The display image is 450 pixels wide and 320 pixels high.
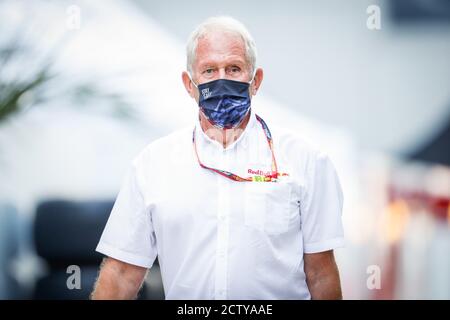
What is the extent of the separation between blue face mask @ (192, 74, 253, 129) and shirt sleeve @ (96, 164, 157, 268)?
29 centimetres

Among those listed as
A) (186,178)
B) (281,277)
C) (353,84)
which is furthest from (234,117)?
(353,84)

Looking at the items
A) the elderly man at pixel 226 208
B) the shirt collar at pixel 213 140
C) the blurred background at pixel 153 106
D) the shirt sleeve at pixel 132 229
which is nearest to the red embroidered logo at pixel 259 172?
the elderly man at pixel 226 208

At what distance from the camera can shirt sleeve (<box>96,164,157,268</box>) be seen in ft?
6.59

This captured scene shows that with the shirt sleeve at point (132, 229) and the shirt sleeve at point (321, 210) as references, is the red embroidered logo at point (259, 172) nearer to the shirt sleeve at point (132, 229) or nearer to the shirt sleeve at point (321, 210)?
the shirt sleeve at point (321, 210)

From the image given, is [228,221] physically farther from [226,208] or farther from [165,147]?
[165,147]

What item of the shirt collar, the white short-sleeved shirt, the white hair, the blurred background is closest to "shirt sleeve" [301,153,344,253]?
the white short-sleeved shirt

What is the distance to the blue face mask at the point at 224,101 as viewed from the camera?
2.05m

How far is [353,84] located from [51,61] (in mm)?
1213

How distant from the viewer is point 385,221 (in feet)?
9.18

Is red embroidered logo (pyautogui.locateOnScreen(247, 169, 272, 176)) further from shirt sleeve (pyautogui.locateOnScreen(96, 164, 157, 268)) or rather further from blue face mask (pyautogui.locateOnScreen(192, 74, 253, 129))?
shirt sleeve (pyautogui.locateOnScreen(96, 164, 157, 268))

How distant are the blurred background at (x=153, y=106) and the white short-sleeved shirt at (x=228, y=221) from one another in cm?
64

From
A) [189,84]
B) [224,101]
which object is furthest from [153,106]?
[224,101]
